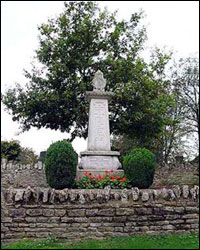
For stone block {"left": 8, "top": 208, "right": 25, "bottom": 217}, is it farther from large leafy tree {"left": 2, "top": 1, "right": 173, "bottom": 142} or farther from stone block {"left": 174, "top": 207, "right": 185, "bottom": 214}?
large leafy tree {"left": 2, "top": 1, "right": 173, "bottom": 142}

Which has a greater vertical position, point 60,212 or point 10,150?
point 10,150

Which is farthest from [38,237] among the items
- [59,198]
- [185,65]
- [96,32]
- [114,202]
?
[185,65]

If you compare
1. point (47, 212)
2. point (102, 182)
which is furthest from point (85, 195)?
point (102, 182)

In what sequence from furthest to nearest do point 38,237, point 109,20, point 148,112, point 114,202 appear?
point 109,20 → point 148,112 → point 114,202 → point 38,237

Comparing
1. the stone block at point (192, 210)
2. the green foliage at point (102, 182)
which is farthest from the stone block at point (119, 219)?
the green foliage at point (102, 182)

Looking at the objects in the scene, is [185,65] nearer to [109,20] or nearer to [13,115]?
[109,20]

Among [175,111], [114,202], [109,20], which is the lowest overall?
[114,202]

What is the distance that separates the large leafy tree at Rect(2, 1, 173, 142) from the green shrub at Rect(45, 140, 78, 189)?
8694mm

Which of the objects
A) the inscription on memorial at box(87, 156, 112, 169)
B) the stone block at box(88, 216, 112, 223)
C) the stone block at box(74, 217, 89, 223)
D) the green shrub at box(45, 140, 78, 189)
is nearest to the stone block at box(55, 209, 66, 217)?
the stone block at box(74, 217, 89, 223)

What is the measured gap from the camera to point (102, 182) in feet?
32.2

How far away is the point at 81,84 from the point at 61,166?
9.26 meters

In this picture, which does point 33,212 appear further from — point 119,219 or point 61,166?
point 61,166

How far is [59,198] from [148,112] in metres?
12.7

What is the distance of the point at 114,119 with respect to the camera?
754 inches
